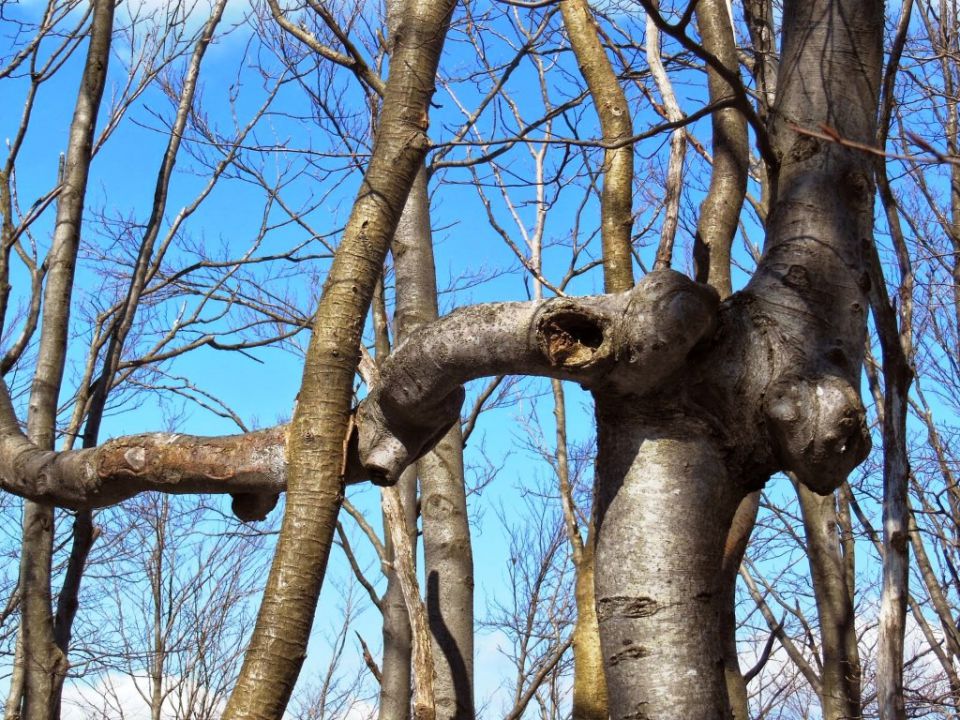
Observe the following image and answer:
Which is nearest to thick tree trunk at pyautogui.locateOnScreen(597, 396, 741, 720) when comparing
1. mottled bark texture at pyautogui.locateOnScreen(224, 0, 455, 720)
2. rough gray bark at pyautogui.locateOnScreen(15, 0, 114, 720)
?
mottled bark texture at pyautogui.locateOnScreen(224, 0, 455, 720)

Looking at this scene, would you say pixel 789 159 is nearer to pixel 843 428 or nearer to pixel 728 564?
pixel 843 428

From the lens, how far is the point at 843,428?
188 cm

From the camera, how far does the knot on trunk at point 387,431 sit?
2053mm

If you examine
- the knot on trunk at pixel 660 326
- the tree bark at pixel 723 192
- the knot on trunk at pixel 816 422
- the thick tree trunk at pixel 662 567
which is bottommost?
the thick tree trunk at pixel 662 567

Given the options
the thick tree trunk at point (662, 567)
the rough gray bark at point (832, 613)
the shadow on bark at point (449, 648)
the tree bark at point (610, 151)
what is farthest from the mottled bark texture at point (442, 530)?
the rough gray bark at point (832, 613)

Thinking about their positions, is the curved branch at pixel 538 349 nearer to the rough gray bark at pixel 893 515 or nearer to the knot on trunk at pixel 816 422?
the knot on trunk at pixel 816 422

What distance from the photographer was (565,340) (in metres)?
1.94

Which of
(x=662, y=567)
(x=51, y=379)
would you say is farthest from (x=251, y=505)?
(x=51, y=379)

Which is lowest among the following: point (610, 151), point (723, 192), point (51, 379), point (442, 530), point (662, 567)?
point (662, 567)

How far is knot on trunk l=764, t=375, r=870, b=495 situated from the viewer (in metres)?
1.88

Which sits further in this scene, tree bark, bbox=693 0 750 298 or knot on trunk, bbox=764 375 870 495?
tree bark, bbox=693 0 750 298

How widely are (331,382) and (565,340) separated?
518mm

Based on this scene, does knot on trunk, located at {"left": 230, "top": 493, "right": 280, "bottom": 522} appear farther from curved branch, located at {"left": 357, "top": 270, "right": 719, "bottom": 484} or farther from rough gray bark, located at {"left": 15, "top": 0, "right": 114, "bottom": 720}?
rough gray bark, located at {"left": 15, "top": 0, "right": 114, "bottom": 720}

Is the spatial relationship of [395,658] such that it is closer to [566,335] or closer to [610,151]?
[610,151]
